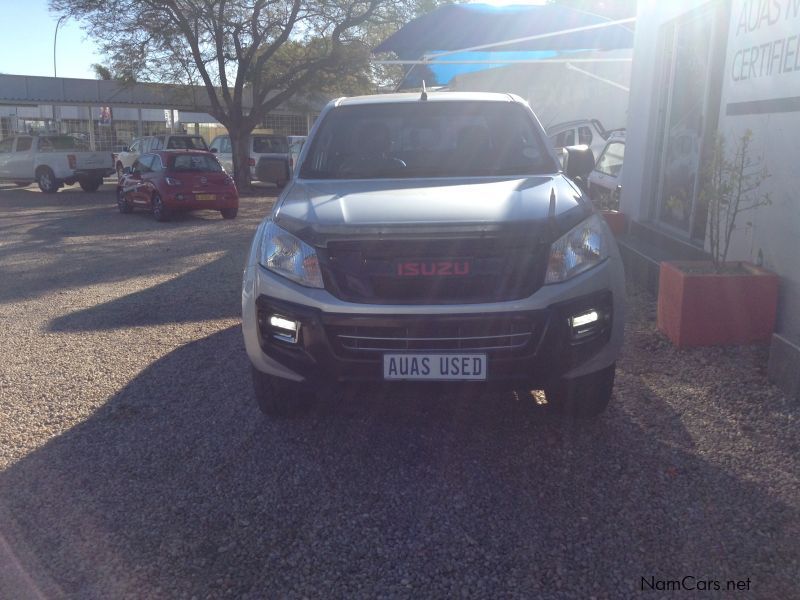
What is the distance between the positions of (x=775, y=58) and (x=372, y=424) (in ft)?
13.5

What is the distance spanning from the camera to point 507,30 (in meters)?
12.6

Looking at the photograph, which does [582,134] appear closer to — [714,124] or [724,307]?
[714,124]

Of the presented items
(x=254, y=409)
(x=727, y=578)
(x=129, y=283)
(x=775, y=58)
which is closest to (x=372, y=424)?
(x=254, y=409)

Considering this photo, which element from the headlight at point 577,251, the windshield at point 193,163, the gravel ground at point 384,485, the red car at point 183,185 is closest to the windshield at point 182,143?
the red car at point 183,185

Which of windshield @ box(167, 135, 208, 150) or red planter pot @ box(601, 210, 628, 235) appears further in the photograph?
windshield @ box(167, 135, 208, 150)

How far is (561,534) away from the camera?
3.03 metres

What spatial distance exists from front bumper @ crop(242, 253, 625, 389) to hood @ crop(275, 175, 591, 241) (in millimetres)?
332

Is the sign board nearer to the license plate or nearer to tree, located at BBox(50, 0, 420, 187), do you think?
the license plate

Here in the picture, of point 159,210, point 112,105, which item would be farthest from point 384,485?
point 112,105

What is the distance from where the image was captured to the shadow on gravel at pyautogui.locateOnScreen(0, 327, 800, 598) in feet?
9.11

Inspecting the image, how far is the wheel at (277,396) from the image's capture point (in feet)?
13.2

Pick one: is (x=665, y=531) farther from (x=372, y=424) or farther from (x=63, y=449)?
(x=63, y=449)

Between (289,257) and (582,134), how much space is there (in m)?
15.7

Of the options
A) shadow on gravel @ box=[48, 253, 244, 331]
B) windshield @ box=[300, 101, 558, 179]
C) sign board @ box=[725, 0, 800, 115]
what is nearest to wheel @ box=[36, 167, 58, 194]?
shadow on gravel @ box=[48, 253, 244, 331]
